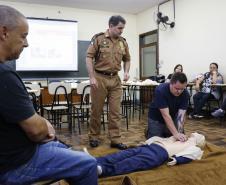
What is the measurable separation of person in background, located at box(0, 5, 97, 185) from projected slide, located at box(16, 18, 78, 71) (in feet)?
19.0

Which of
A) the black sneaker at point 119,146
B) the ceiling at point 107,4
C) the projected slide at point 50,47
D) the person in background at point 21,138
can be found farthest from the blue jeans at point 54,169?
the ceiling at point 107,4

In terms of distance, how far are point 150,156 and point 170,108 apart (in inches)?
26.3

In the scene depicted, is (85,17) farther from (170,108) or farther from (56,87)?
(170,108)

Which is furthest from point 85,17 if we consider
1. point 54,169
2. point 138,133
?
point 54,169

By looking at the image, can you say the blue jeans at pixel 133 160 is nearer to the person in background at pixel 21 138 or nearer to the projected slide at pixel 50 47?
the person in background at pixel 21 138

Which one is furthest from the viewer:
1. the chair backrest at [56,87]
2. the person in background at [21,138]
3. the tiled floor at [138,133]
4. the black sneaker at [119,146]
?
the chair backrest at [56,87]

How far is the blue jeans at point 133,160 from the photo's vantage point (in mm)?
2133

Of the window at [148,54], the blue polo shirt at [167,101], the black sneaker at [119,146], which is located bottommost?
the black sneaker at [119,146]

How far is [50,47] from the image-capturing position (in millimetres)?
6820

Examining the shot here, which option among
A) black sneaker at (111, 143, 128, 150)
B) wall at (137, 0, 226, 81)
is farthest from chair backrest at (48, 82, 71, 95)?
wall at (137, 0, 226, 81)

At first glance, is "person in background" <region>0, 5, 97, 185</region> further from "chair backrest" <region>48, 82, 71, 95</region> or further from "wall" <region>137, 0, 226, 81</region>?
"wall" <region>137, 0, 226, 81</region>

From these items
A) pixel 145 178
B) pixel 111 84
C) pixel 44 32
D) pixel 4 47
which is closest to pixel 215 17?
pixel 111 84

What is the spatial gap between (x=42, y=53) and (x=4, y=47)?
5923 mm

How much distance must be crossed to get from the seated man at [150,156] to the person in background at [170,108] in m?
0.10
